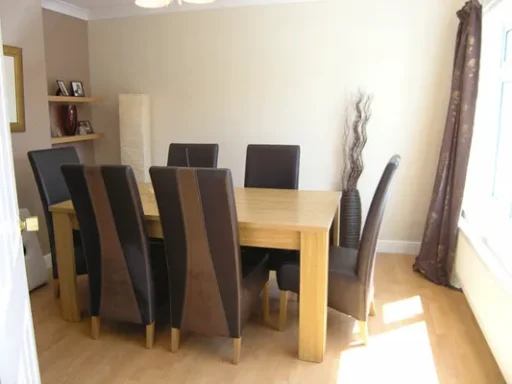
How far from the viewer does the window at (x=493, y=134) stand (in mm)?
2939

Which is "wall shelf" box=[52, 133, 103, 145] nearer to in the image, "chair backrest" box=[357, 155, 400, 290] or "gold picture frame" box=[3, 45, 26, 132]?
"gold picture frame" box=[3, 45, 26, 132]

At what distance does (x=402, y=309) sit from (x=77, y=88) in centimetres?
365

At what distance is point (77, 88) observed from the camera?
14.5 ft

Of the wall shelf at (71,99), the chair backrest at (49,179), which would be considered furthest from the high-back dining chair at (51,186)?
the wall shelf at (71,99)

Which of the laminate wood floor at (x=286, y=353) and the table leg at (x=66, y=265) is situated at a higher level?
the table leg at (x=66, y=265)

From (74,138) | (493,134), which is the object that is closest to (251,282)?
(493,134)

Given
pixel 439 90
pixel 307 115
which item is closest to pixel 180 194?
pixel 307 115

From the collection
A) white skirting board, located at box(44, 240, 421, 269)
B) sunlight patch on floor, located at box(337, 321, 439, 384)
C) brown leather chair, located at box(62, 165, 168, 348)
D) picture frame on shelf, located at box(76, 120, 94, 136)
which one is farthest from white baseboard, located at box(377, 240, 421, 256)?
picture frame on shelf, located at box(76, 120, 94, 136)

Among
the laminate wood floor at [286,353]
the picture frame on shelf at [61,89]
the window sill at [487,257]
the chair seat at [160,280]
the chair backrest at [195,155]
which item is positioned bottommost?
the laminate wood floor at [286,353]

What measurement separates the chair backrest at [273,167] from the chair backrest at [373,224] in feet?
3.70

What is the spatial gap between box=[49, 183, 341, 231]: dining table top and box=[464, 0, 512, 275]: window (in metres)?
1.08

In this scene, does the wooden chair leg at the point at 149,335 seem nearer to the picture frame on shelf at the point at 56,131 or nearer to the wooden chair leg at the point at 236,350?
the wooden chair leg at the point at 236,350

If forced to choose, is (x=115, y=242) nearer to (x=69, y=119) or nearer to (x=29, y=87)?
(x=29, y=87)

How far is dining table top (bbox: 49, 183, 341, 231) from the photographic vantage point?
7.56ft
